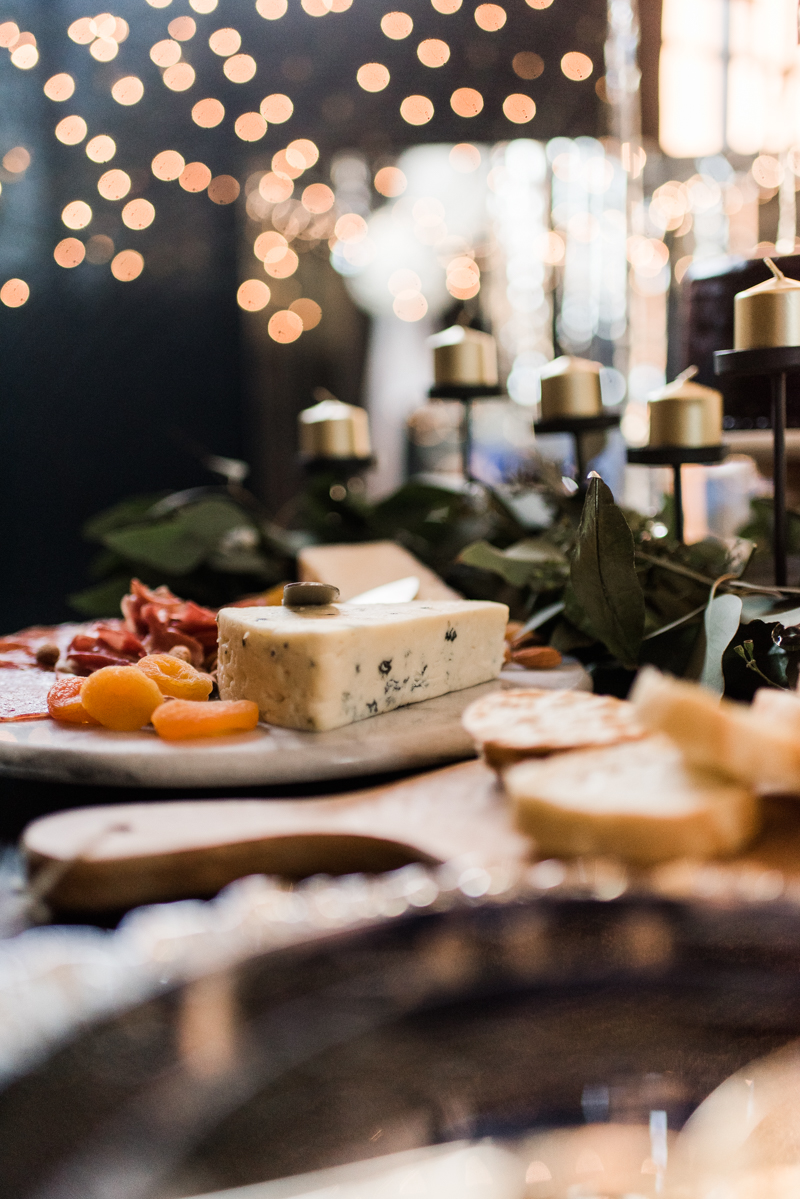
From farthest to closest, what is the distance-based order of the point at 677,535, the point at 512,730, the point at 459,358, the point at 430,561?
the point at 430,561, the point at 459,358, the point at 677,535, the point at 512,730

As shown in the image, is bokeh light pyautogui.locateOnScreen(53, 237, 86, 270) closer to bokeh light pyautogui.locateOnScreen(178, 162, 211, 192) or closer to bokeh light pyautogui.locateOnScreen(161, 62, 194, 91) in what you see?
bokeh light pyautogui.locateOnScreen(178, 162, 211, 192)

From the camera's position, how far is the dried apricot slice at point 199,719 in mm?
669

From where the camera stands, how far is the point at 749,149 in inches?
107

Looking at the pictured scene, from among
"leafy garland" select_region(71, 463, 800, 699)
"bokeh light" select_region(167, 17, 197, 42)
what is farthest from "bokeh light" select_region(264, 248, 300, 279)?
"leafy garland" select_region(71, 463, 800, 699)

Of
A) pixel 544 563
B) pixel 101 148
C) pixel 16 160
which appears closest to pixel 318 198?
pixel 101 148

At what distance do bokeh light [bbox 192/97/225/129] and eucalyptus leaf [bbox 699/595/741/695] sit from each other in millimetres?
2421

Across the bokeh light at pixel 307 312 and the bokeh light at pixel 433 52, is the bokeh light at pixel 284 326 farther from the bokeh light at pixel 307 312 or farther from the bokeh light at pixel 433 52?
the bokeh light at pixel 433 52

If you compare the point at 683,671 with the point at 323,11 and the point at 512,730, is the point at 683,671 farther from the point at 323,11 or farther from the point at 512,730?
the point at 323,11

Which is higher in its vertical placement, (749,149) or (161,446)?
(749,149)

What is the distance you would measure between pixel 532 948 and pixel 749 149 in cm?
291

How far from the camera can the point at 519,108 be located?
272 cm

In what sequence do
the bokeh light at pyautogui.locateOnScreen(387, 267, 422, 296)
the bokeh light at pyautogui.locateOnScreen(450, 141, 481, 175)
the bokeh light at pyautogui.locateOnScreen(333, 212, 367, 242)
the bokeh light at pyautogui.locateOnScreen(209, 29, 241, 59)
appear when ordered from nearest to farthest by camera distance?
the bokeh light at pyautogui.locateOnScreen(209, 29, 241, 59)
the bokeh light at pyautogui.locateOnScreen(450, 141, 481, 175)
the bokeh light at pyautogui.locateOnScreen(333, 212, 367, 242)
the bokeh light at pyautogui.locateOnScreen(387, 267, 422, 296)

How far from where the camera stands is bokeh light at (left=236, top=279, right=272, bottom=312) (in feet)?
8.94

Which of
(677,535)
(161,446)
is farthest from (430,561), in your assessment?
(161,446)
